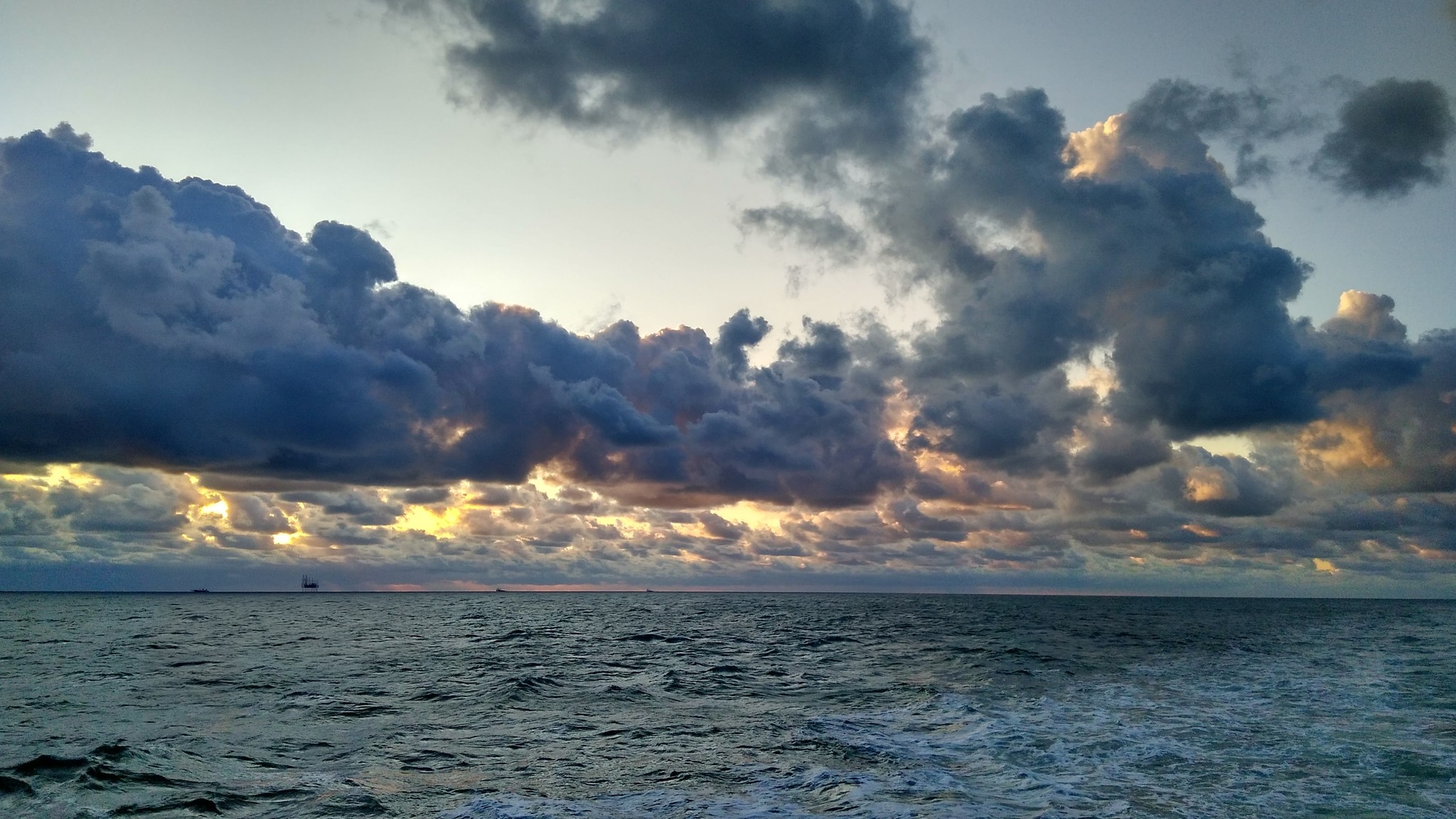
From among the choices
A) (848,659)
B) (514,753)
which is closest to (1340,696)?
(848,659)

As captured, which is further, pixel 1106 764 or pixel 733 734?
pixel 733 734

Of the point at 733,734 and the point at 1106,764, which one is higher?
the point at 1106,764

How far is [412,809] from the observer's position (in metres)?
17.7

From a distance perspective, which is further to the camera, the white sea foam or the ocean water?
the ocean water

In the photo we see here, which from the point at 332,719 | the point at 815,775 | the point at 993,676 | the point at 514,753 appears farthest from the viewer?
the point at 993,676

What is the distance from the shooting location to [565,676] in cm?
4062

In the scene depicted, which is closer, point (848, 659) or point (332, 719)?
point (332, 719)

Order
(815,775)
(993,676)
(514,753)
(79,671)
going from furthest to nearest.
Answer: (79,671) < (993,676) < (514,753) < (815,775)

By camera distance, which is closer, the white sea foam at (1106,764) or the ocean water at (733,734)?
the white sea foam at (1106,764)

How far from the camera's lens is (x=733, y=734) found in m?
25.6

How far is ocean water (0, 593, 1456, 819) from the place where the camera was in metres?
18.0

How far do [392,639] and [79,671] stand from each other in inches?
1150

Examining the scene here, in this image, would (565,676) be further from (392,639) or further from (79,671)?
(392,639)

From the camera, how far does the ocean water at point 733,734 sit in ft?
59.0
